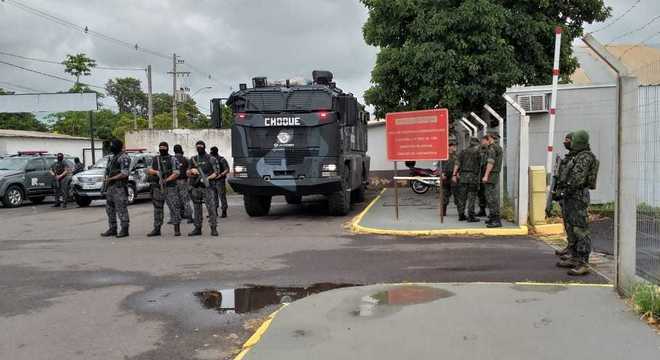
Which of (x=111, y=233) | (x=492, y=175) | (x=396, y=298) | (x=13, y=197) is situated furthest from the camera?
(x=13, y=197)

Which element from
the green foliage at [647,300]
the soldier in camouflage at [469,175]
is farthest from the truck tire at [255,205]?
the green foliage at [647,300]

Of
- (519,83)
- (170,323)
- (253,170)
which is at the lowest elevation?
(170,323)

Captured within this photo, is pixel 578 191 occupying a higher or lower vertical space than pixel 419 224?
higher

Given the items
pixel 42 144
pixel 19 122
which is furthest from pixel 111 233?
pixel 19 122

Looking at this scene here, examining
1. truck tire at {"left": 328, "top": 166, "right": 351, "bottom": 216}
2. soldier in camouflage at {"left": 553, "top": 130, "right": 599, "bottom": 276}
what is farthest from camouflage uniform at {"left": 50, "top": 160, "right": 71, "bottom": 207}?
soldier in camouflage at {"left": 553, "top": 130, "right": 599, "bottom": 276}

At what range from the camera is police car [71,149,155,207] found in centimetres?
1948

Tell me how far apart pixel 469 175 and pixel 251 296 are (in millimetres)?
6193

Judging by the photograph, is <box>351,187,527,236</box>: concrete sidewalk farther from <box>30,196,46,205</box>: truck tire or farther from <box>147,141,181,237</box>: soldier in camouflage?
<box>30,196,46,205</box>: truck tire

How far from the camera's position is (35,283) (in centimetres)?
759

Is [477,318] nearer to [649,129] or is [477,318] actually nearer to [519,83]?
[649,129]

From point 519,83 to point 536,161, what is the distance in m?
4.00

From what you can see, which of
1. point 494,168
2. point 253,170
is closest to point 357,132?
point 253,170

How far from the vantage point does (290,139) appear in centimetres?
1341

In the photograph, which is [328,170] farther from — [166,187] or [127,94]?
[127,94]
